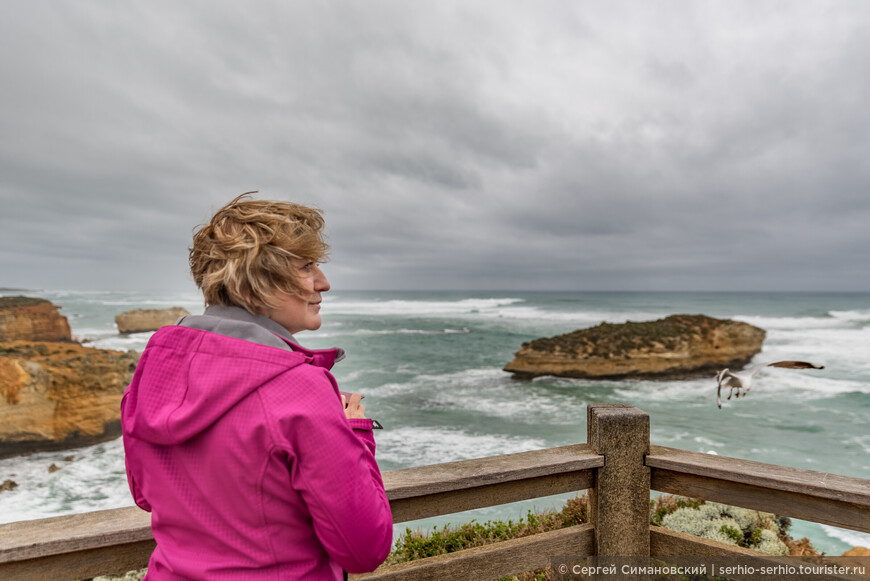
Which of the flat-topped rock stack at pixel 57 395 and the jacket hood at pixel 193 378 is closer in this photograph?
the jacket hood at pixel 193 378

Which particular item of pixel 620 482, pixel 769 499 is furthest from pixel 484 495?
pixel 769 499

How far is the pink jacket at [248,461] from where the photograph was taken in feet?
3.01

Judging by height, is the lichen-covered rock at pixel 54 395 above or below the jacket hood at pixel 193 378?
below

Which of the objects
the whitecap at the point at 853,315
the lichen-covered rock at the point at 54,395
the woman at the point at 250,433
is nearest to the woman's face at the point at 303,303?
the woman at the point at 250,433

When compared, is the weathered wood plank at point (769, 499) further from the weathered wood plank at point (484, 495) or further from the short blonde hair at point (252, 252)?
the short blonde hair at point (252, 252)

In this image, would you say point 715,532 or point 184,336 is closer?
point 184,336

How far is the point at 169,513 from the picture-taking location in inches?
40.3

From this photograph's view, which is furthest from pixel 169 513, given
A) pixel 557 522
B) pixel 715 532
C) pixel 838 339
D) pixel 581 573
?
pixel 838 339

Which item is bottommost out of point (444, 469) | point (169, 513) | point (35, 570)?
Result: point (35, 570)

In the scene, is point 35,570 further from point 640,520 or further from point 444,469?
point 640,520

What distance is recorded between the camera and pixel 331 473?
0.93 m

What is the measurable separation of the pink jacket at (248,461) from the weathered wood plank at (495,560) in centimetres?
106

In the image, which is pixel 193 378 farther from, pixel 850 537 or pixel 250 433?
pixel 850 537

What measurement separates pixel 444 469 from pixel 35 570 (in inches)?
58.8
